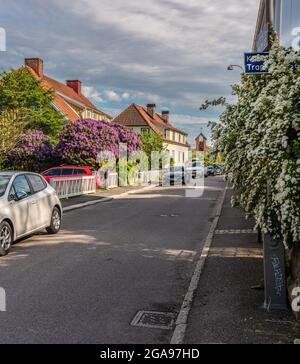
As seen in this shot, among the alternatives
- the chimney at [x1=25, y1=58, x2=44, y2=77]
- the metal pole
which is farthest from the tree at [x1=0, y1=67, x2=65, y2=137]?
the metal pole

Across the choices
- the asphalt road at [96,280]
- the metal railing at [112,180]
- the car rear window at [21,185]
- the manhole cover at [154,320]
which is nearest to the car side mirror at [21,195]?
the car rear window at [21,185]

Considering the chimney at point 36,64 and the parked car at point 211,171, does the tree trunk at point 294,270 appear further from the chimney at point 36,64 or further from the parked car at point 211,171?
the parked car at point 211,171

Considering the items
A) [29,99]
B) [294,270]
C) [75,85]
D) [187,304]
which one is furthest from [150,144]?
[294,270]

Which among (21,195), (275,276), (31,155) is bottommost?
(275,276)

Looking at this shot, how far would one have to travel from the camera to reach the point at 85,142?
86.7 ft

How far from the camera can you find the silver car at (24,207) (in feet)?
26.7

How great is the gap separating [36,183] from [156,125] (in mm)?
61895

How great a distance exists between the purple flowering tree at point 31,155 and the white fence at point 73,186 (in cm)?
455

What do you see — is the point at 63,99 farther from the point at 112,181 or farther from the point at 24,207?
the point at 24,207

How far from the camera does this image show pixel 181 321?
4.88m

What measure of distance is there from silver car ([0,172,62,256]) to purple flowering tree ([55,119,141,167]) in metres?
16.0

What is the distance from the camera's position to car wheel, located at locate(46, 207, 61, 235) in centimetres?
1041
